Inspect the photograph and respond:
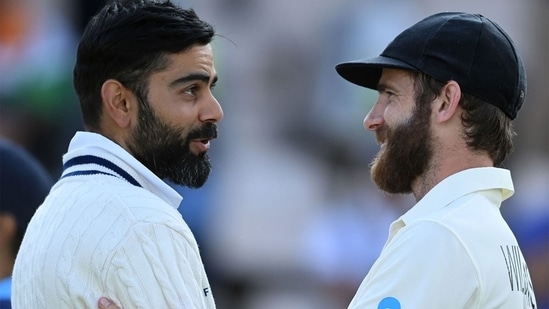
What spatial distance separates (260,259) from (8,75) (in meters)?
2.49

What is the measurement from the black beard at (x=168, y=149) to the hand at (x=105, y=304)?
497 mm

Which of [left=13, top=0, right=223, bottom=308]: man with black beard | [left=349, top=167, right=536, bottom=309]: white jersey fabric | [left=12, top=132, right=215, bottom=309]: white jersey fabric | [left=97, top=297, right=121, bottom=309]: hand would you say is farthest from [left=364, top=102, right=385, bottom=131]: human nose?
[left=97, top=297, right=121, bottom=309]: hand

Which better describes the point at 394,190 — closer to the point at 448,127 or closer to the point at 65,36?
the point at 448,127

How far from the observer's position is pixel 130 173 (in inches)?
126

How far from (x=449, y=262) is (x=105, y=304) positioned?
896 mm

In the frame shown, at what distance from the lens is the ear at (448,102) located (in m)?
3.30

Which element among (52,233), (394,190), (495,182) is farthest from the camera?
(394,190)

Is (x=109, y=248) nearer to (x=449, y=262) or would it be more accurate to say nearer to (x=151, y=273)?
(x=151, y=273)

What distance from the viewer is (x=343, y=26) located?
360 inches

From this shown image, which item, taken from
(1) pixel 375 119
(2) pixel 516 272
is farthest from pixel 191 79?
(2) pixel 516 272

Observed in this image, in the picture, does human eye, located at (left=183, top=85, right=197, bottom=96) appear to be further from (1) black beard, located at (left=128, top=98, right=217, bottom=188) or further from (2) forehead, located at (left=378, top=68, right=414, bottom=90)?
(2) forehead, located at (left=378, top=68, right=414, bottom=90)

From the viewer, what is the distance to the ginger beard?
11.0 feet

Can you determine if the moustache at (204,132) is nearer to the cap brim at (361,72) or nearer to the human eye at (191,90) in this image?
the human eye at (191,90)

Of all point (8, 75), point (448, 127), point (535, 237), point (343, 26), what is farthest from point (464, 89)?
point (8, 75)
